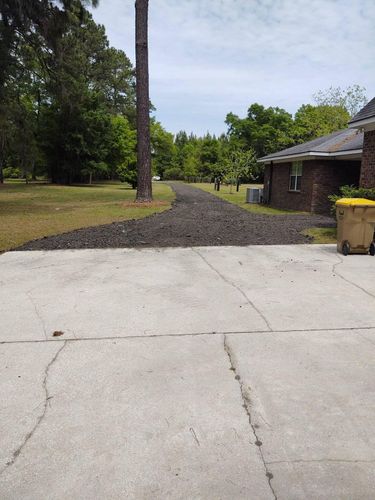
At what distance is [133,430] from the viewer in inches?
105

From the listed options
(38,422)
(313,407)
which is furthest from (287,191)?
(38,422)

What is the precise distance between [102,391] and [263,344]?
1705 mm

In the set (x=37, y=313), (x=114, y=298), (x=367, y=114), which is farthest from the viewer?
(x=367, y=114)

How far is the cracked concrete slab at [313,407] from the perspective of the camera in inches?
90.0

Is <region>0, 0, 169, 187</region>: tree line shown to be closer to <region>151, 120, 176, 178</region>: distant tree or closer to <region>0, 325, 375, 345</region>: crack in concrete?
<region>151, 120, 176, 178</region>: distant tree

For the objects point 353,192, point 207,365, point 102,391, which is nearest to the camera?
point 102,391

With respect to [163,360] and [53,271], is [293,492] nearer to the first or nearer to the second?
[163,360]

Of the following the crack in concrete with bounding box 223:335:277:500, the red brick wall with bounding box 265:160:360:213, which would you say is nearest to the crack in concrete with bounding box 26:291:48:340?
the crack in concrete with bounding box 223:335:277:500

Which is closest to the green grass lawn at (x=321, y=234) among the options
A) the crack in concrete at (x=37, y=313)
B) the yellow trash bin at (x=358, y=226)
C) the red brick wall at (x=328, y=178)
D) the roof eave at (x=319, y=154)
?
the yellow trash bin at (x=358, y=226)

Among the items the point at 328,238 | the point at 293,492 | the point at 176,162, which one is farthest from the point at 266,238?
the point at 176,162

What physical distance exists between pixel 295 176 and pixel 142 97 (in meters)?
8.62

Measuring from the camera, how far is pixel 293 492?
7.16 feet

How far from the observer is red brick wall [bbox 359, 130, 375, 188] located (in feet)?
38.2

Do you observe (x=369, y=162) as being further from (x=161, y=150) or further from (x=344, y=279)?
(x=161, y=150)
